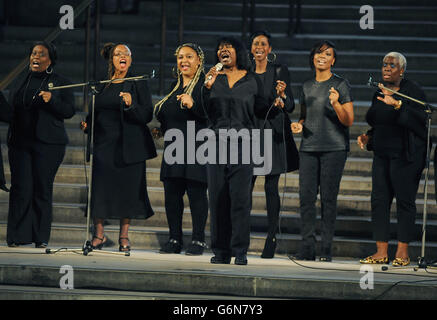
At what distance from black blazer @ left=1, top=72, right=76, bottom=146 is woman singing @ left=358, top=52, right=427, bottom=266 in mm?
2283

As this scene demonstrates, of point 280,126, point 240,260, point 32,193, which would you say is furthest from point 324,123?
point 32,193

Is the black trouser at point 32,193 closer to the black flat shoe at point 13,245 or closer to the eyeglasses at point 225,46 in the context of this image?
the black flat shoe at point 13,245

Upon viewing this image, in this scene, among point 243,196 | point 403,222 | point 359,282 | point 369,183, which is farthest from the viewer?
point 369,183

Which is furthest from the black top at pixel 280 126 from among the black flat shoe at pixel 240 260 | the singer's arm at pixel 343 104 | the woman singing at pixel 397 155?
the black flat shoe at pixel 240 260

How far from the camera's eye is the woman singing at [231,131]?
681 cm

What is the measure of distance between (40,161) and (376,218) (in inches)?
102

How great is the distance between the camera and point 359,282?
6.19 meters

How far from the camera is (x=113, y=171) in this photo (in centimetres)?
762

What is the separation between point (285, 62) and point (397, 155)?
3356mm

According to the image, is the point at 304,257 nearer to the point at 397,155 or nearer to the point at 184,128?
the point at 397,155

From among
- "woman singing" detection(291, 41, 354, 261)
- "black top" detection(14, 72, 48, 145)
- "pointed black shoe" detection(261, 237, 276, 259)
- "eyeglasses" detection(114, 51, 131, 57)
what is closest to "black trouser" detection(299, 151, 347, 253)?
"woman singing" detection(291, 41, 354, 261)
